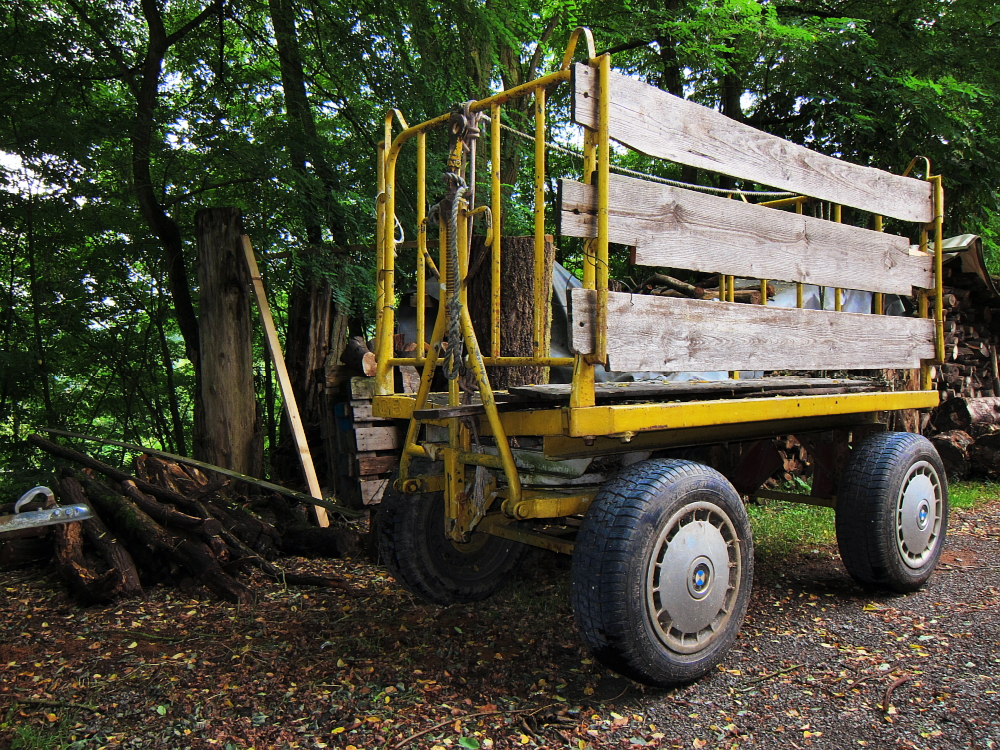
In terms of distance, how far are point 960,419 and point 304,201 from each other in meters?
7.49

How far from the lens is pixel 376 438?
239 inches

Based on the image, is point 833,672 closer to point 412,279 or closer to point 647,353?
point 647,353

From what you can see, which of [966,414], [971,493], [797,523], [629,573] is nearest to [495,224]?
[629,573]

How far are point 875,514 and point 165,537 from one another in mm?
3817

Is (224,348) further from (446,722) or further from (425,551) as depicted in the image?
(446,722)

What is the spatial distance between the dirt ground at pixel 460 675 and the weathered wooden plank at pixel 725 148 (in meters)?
2.09

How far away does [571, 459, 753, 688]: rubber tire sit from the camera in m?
2.59

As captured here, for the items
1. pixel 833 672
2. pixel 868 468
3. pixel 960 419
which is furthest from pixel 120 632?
pixel 960 419

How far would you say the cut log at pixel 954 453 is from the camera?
771cm

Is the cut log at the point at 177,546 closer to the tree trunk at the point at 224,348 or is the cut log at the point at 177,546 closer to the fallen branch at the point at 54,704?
the fallen branch at the point at 54,704

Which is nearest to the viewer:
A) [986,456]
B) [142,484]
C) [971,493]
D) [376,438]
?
[142,484]

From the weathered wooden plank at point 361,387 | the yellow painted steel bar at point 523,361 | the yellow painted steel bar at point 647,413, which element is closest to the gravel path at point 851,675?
the yellow painted steel bar at point 647,413

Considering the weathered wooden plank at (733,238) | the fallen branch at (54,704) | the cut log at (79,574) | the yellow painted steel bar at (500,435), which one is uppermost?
the weathered wooden plank at (733,238)

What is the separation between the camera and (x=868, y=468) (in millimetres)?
3805
